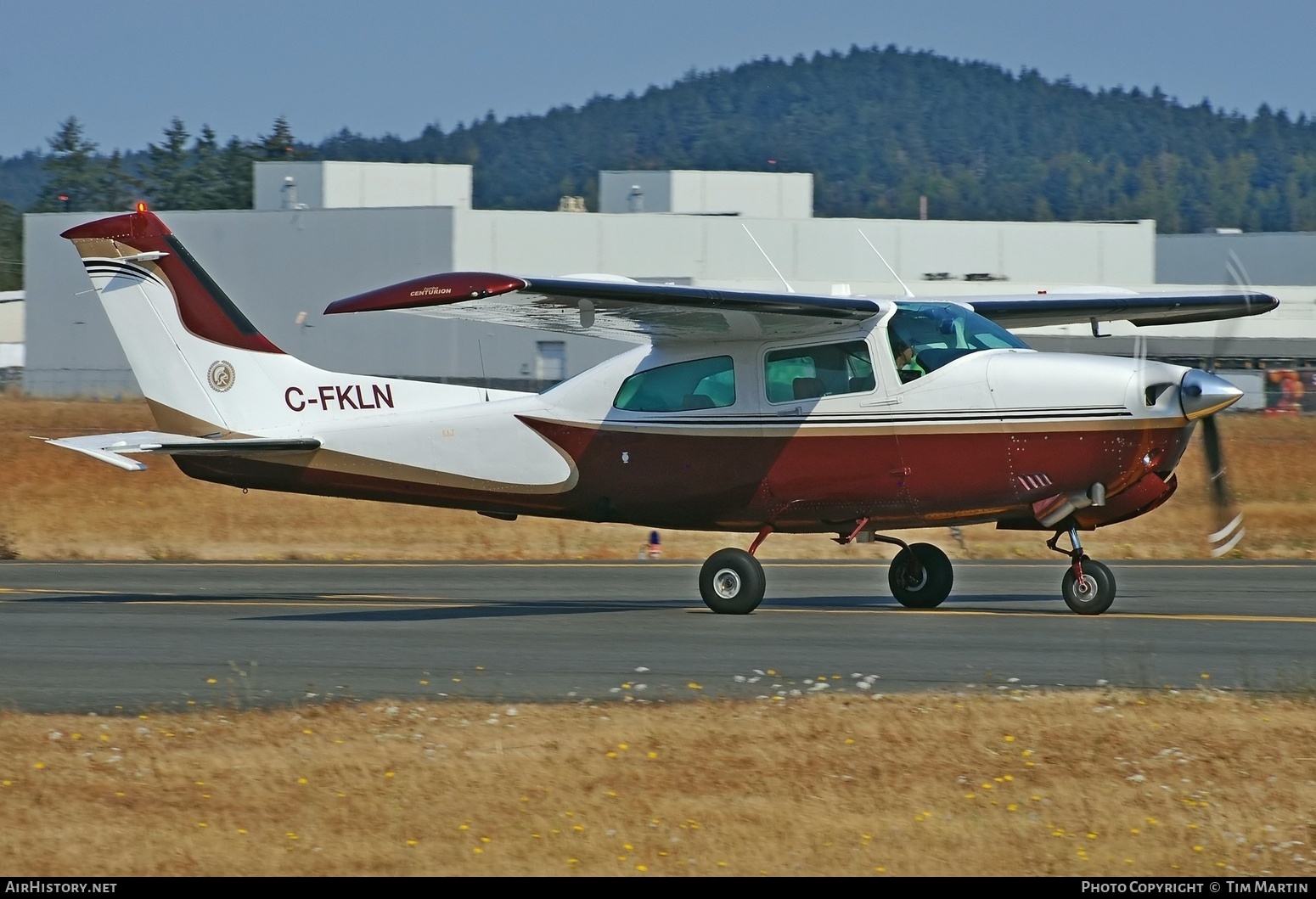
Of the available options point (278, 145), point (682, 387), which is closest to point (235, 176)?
point (278, 145)

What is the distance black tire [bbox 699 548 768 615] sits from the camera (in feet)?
47.2

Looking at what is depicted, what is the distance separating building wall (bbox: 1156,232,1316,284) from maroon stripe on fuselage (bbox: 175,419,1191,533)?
226 ft

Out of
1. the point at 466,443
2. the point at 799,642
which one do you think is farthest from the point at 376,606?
the point at 799,642

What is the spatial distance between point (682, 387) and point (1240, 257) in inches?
2941

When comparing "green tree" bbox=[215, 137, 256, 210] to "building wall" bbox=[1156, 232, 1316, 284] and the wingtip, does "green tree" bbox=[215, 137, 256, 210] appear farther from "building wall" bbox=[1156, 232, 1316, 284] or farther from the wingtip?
the wingtip

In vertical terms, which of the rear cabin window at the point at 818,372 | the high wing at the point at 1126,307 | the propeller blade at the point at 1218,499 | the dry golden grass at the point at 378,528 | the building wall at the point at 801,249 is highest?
the building wall at the point at 801,249

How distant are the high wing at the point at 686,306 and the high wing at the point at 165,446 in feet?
8.45

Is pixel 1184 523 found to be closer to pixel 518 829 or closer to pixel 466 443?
pixel 466 443

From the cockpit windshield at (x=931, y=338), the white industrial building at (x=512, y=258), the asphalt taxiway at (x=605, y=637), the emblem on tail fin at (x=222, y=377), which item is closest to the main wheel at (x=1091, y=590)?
the asphalt taxiway at (x=605, y=637)

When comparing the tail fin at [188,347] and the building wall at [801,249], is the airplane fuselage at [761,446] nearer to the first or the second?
the tail fin at [188,347]

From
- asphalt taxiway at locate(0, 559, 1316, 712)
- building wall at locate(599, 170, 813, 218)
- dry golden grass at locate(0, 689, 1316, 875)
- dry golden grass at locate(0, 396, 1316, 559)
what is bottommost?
dry golden grass at locate(0, 396, 1316, 559)

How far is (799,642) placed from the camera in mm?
12508

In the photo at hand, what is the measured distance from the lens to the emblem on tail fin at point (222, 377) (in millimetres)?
16078

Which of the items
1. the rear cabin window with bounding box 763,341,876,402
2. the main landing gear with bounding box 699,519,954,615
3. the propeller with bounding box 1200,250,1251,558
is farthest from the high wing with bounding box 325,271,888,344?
the propeller with bounding box 1200,250,1251,558
